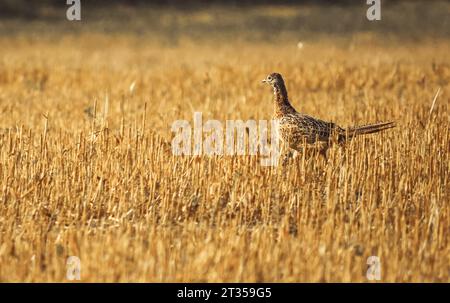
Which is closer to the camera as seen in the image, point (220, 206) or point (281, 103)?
point (220, 206)

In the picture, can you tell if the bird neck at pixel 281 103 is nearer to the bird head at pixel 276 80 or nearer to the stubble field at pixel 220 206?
the bird head at pixel 276 80

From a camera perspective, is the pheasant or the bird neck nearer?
the pheasant

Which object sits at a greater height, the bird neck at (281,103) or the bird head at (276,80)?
the bird head at (276,80)

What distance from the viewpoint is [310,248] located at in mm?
6125

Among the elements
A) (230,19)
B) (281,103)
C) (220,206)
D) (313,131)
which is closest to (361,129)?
(313,131)

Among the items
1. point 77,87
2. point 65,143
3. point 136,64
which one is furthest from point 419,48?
point 65,143

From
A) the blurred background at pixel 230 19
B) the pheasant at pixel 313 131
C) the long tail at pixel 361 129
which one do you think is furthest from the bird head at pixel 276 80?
the blurred background at pixel 230 19

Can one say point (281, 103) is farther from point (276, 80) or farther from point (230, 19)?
point (230, 19)

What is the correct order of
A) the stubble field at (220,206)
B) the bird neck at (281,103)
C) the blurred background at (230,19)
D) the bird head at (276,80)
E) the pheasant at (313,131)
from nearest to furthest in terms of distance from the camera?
the stubble field at (220,206) → the pheasant at (313,131) → the bird neck at (281,103) → the bird head at (276,80) → the blurred background at (230,19)

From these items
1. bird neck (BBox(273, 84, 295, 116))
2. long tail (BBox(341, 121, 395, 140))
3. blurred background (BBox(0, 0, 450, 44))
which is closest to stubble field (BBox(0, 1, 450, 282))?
long tail (BBox(341, 121, 395, 140))

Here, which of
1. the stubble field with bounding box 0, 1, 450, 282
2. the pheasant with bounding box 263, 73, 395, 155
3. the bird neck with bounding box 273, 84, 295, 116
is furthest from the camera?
the bird neck with bounding box 273, 84, 295, 116

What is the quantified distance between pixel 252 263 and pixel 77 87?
39.4 ft

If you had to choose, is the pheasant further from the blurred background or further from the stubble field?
the blurred background
